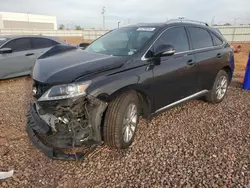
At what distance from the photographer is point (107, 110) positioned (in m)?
2.59

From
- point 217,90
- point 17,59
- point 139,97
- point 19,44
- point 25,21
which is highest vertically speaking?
point 25,21

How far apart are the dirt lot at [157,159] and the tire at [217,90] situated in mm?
623

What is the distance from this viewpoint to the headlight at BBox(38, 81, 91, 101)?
2328 mm

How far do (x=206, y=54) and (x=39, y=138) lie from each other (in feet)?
10.8

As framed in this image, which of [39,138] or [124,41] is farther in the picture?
[124,41]

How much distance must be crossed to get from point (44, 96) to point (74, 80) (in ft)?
1.32

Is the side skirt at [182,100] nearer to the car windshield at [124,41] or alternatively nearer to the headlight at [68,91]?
the car windshield at [124,41]

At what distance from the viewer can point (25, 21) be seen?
7788cm

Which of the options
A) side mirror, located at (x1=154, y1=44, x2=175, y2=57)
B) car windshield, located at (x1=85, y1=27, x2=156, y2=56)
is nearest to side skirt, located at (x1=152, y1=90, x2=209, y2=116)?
side mirror, located at (x1=154, y1=44, x2=175, y2=57)

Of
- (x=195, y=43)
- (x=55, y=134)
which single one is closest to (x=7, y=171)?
(x=55, y=134)

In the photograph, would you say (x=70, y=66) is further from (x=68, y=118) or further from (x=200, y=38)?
(x=200, y=38)

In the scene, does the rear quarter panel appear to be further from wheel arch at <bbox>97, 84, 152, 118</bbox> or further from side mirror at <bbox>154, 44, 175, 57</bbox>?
wheel arch at <bbox>97, 84, 152, 118</bbox>

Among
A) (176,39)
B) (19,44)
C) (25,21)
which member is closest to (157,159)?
(176,39)

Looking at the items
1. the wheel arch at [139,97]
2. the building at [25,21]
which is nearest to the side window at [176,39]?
the wheel arch at [139,97]
